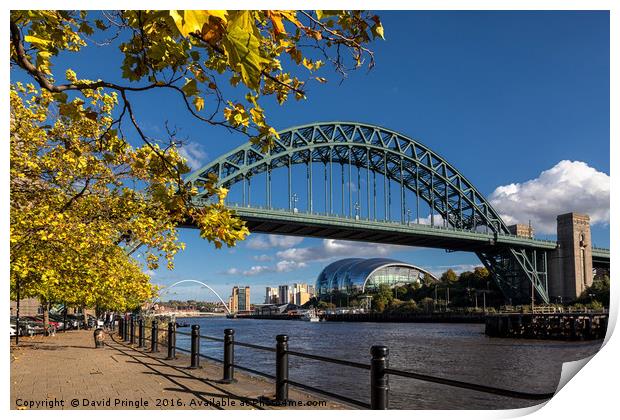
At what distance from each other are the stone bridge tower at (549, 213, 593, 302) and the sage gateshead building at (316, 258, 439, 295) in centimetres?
5841

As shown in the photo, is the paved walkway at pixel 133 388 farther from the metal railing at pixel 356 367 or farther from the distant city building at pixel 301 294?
the distant city building at pixel 301 294

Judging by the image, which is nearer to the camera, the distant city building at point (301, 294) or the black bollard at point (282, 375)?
the black bollard at point (282, 375)

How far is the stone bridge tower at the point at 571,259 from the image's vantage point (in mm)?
55531

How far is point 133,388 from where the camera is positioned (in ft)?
23.7

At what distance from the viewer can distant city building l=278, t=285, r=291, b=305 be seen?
17262 cm

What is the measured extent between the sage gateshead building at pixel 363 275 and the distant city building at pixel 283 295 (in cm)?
4003

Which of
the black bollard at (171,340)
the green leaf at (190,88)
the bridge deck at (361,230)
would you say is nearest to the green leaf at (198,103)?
the green leaf at (190,88)

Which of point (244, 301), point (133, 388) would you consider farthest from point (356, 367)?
point (244, 301)

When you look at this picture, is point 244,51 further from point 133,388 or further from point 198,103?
point 133,388

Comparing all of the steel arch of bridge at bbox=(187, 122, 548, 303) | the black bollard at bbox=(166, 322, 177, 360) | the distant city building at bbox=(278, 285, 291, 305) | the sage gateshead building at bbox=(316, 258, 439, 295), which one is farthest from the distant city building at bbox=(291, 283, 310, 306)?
the black bollard at bbox=(166, 322, 177, 360)

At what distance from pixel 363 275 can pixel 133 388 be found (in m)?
118

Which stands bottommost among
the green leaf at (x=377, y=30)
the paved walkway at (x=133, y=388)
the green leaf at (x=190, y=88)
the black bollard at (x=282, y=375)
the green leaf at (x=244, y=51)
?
the paved walkway at (x=133, y=388)

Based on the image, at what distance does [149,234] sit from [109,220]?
3.38ft
